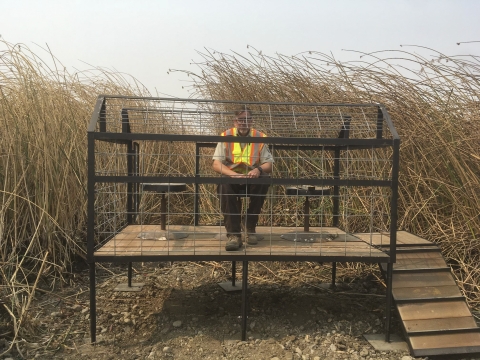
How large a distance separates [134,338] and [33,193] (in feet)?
6.21

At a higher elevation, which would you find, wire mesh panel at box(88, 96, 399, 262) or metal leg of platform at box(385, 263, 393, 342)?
wire mesh panel at box(88, 96, 399, 262)

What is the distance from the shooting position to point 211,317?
3.51 m

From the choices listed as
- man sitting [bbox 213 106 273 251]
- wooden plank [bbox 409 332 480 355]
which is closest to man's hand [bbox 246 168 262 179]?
man sitting [bbox 213 106 273 251]

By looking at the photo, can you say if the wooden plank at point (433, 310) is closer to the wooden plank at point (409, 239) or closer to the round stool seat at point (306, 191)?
the wooden plank at point (409, 239)

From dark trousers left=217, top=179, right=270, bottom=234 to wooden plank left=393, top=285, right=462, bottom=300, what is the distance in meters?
1.22

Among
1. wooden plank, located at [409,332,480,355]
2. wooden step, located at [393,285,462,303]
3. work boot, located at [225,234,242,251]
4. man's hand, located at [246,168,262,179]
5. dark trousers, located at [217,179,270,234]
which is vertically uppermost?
man's hand, located at [246,168,262,179]

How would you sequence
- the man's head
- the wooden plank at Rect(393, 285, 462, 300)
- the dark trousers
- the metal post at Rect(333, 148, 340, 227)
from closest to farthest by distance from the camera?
the wooden plank at Rect(393, 285, 462, 300) → the dark trousers → the man's head → the metal post at Rect(333, 148, 340, 227)

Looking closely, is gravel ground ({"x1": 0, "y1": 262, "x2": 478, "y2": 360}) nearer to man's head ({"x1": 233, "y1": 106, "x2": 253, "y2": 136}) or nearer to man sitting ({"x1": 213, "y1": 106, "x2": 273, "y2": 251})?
man sitting ({"x1": 213, "y1": 106, "x2": 273, "y2": 251})

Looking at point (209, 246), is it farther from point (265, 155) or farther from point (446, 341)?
point (446, 341)

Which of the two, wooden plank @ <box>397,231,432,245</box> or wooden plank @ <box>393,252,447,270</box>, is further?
wooden plank @ <box>397,231,432,245</box>

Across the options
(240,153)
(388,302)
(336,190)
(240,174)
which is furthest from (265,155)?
(388,302)

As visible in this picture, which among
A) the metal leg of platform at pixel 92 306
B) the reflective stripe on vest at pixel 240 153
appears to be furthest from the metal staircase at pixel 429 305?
the metal leg of platform at pixel 92 306

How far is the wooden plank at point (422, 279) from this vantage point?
3230 mm

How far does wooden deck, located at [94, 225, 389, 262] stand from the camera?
3.08m
